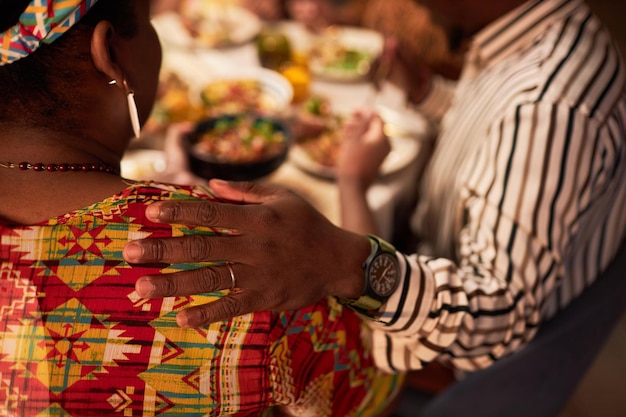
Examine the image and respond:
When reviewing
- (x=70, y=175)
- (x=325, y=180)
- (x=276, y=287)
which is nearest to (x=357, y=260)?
(x=276, y=287)

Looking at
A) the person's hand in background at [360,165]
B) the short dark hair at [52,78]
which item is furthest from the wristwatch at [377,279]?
the short dark hair at [52,78]

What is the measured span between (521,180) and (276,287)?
2.01 ft

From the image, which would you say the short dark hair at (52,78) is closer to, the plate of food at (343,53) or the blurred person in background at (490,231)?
the blurred person in background at (490,231)

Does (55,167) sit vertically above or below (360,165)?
above

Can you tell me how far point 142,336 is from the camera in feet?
2.47

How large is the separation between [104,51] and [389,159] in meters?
1.22

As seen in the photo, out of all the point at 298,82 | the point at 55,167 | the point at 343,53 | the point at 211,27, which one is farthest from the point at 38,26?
the point at 211,27

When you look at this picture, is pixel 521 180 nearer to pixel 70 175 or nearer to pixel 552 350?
pixel 552 350

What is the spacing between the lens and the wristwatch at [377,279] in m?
0.95

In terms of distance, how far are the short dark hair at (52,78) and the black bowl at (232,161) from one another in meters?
0.78

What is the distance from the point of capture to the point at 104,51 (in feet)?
2.51

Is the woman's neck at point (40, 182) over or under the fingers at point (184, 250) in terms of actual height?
over

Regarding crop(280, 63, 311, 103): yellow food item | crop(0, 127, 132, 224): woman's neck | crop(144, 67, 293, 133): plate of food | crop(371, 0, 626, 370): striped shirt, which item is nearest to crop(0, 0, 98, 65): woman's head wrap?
crop(0, 127, 132, 224): woman's neck

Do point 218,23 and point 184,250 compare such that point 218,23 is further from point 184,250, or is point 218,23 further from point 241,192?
point 184,250
